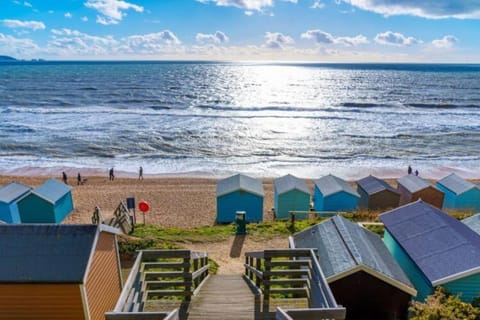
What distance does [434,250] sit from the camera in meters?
9.28

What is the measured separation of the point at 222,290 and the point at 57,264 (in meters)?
3.26

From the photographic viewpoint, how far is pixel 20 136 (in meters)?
42.6

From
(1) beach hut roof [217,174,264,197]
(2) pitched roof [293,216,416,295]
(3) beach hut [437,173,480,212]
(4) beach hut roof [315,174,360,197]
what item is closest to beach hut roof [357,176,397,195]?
(4) beach hut roof [315,174,360,197]

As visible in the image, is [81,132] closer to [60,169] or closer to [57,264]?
[60,169]

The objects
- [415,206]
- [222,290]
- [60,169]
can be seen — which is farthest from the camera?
[60,169]

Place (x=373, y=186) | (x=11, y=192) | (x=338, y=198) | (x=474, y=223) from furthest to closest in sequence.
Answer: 1. (x=373, y=186)
2. (x=338, y=198)
3. (x=11, y=192)
4. (x=474, y=223)

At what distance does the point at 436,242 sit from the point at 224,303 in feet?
20.8

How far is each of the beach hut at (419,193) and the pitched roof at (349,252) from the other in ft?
39.1

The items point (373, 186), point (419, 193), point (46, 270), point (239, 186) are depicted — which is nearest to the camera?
point (46, 270)

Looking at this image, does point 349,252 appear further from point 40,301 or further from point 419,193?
point 419,193

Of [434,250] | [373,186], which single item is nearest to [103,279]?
[434,250]

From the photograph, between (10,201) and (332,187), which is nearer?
(10,201)

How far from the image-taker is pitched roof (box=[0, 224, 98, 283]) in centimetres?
701

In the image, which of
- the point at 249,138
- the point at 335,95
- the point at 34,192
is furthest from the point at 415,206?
the point at 335,95
